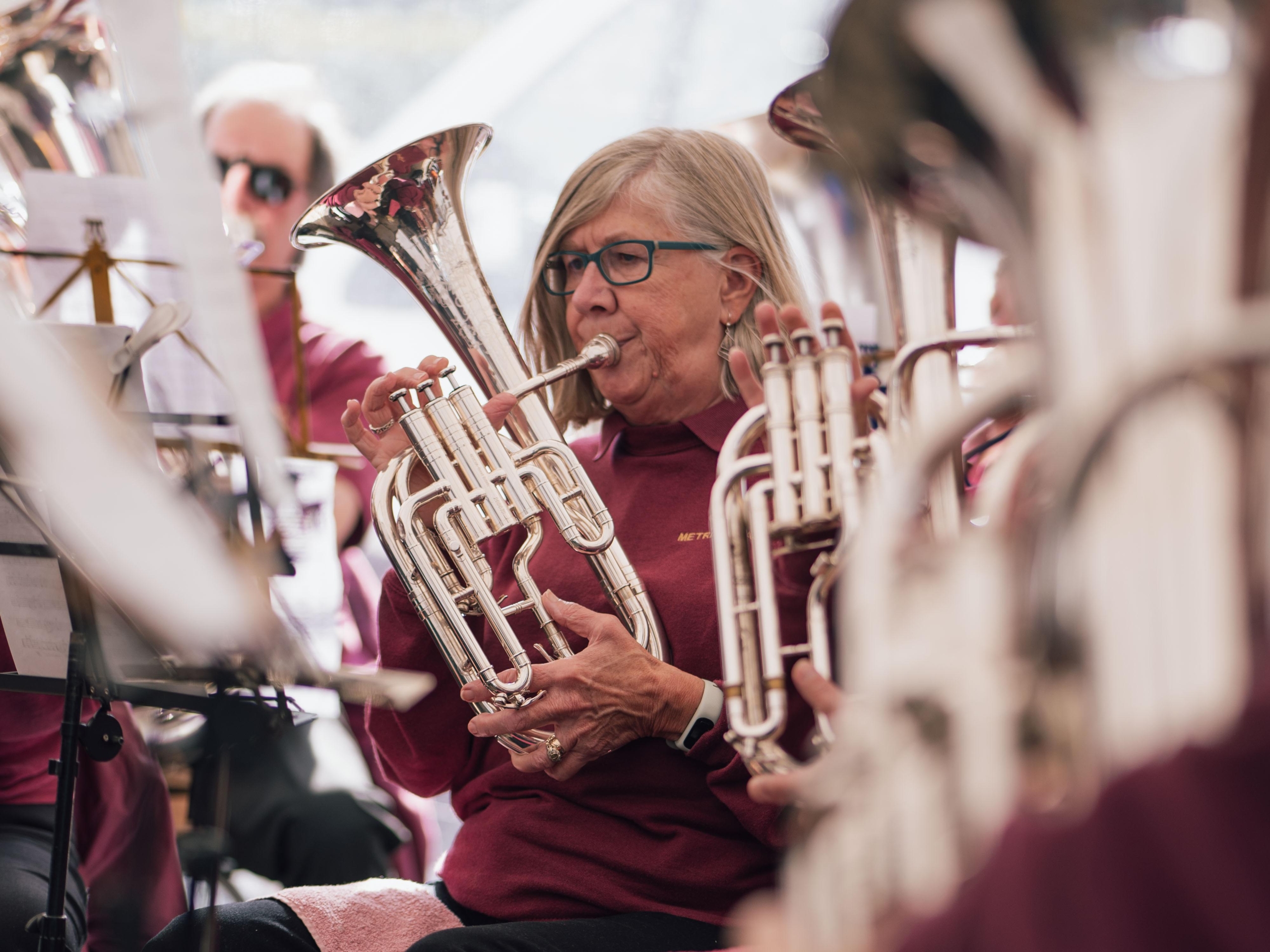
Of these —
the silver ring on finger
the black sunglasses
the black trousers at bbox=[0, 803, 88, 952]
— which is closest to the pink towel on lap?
the silver ring on finger

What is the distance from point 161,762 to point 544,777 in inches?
34.3

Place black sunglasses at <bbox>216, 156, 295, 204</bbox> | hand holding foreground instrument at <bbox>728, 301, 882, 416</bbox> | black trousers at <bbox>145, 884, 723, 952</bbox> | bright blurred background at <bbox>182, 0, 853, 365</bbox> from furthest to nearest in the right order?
bright blurred background at <bbox>182, 0, 853, 365</bbox> < black sunglasses at <bbox>216, 156, 295, 204</bbox> < black trousers at <bbox>145, 884, 723, 952</bbox> < hand holding foreground instrument at <bbox>728, 301, 882, 416</bbox>

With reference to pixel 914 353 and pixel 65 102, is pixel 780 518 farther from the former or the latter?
pixel 65 102

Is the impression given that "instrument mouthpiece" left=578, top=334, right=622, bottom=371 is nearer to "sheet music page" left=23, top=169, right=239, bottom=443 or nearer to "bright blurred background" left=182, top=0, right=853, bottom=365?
"sheet music page" left=23, top=169, right=239, bottom=443

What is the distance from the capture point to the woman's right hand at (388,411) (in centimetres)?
142

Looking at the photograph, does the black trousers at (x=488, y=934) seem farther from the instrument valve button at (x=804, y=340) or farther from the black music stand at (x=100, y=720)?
the instrument valve button at (x=804, y=340)

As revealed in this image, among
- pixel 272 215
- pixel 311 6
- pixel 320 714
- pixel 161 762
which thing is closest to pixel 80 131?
pixel 272 215

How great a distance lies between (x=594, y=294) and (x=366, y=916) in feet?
2.67

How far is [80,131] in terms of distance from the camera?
2262 millimetres

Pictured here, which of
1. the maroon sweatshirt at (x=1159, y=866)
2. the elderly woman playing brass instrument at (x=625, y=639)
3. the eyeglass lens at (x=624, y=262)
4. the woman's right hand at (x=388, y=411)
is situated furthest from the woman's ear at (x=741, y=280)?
the maroon sweatshirt at (x=1159, y=866)

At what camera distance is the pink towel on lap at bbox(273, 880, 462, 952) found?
1319 mm

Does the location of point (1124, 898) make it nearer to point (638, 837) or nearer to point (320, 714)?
point (638, 837)

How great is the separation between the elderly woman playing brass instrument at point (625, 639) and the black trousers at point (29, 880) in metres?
0.40

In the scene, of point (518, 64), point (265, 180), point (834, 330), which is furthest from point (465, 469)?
point (518, 64)
